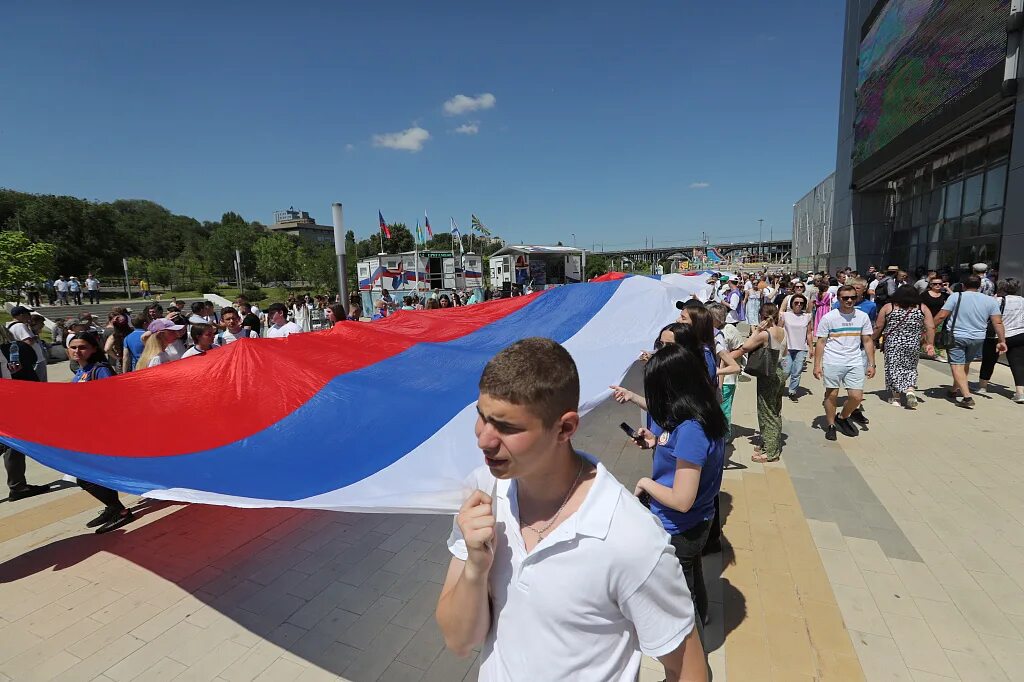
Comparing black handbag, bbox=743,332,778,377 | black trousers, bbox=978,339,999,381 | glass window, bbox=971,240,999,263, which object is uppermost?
glass window, bbox=971,240,999,263

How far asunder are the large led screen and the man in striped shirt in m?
9.09

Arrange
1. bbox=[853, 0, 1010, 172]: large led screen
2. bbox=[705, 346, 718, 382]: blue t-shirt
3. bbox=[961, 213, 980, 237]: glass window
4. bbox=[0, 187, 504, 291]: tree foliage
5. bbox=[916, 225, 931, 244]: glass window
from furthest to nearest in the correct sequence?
1. bbox=[0, 187, 504, 291]: tree foliage
2. bbox=[916, 225, 931, 244]: glass window
3. bbox=[961, 213, 980, 237]: glass window
4. bbox=[853, 0, 1010, 172]: large led screen
5. bbox=[705, 346, 718, 382]: blue t-shirt

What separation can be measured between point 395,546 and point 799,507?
11.3ft

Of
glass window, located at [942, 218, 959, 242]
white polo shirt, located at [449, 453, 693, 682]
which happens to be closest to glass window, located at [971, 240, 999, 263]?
glass window, located at [942, 218, 959, 242]

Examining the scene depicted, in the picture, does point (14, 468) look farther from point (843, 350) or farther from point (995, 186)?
point (995, 186)

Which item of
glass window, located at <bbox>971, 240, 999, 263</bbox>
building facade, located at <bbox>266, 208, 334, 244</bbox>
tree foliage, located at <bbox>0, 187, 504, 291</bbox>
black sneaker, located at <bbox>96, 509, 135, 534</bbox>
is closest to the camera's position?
black sneaker, located at <bbox>96, 509, 135, 534</bbox>

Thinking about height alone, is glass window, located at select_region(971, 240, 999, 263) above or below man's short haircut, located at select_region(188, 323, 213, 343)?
above

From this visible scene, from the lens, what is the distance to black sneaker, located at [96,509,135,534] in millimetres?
4161

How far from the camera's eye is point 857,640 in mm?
2664

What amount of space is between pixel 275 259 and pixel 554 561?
54.2 m

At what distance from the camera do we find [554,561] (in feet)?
3.45

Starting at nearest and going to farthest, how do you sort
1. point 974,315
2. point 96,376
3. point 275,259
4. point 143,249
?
point 96,376, point 974,315, point 275,259, point 143,249

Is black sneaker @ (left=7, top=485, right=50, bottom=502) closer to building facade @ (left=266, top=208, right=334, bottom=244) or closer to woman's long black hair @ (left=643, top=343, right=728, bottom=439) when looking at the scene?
woman's long black hair @ (left=643, top=343, right=728, bottom=439)

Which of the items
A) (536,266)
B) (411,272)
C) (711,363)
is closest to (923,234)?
(711,363)
